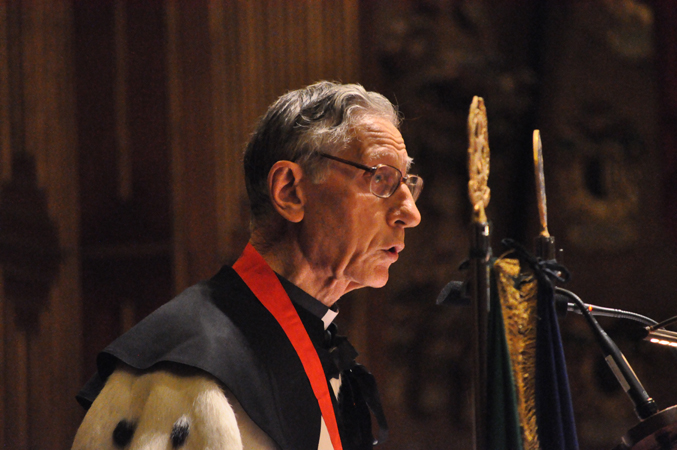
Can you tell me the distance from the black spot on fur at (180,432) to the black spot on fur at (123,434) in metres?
0.09

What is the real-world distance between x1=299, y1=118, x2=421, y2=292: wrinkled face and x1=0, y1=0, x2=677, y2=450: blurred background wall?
1182 millimetres

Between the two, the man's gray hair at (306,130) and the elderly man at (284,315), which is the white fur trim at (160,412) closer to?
the elderly man at (284,315)

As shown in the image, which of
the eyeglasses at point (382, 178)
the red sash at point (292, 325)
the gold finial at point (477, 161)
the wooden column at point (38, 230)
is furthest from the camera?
the wooden column at point (38, 230)

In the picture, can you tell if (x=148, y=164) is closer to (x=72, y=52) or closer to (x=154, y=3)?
(x=72, y=52)

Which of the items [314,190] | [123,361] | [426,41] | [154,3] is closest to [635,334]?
[426,41]

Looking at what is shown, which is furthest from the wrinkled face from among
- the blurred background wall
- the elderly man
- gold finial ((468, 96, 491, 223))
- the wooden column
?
the wooden column

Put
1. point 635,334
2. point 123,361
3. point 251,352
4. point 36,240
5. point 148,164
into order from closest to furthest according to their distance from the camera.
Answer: point 123,361 < point 251,352 < point 36,240 < point 148,164 < point 635,334

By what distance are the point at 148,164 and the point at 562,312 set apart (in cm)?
188

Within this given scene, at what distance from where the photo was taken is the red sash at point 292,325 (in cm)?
154

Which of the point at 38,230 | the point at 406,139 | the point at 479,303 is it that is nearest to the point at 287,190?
the point at 479,303

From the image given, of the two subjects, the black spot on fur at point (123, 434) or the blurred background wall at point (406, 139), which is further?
the blurred background wall at point (406, 139)

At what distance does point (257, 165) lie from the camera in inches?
69.0

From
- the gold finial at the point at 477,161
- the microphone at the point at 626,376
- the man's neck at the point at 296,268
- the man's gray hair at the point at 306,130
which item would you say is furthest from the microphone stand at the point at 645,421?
the man's gray hair at the point at 306,130

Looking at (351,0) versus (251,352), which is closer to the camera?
(251,352)
